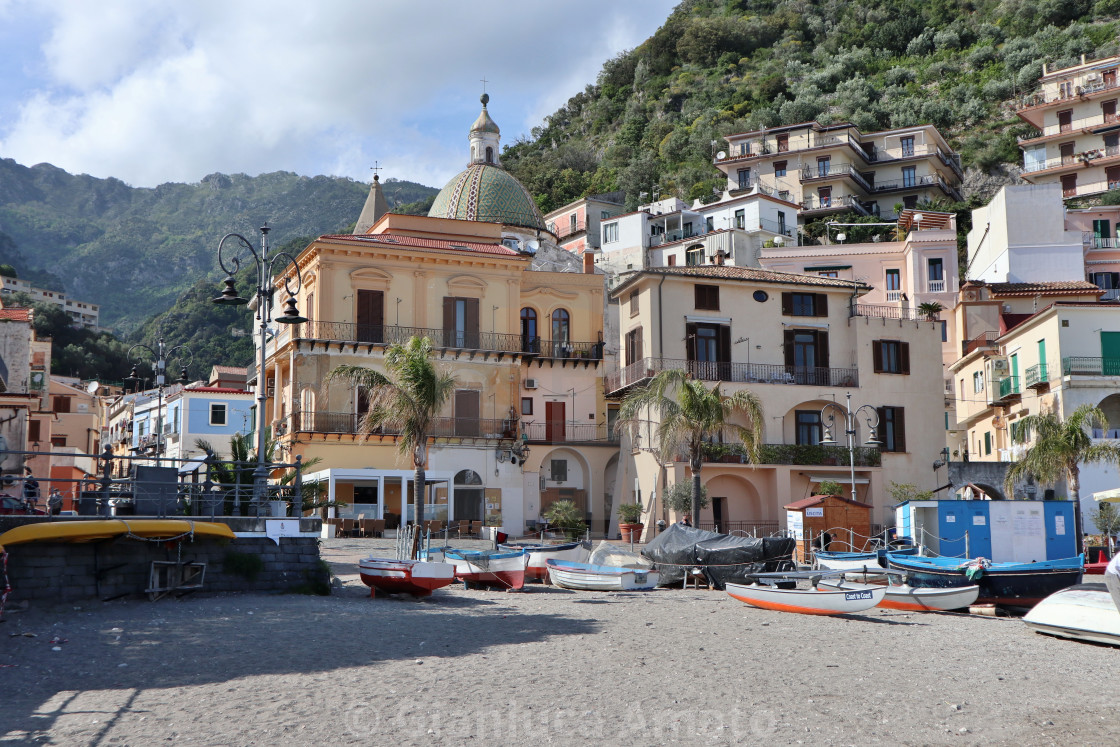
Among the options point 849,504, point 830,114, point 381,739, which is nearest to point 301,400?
point 849,504

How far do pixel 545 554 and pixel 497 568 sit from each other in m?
2.61

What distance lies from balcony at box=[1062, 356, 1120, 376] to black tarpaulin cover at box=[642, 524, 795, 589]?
60.5 ft

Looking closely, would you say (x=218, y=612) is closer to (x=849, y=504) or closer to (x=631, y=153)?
(x=849, y=504)

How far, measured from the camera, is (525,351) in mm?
44062

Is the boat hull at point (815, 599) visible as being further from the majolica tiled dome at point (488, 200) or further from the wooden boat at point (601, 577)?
the majolica tiled dome at point (488, 200)

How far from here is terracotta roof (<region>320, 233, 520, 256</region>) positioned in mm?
41406

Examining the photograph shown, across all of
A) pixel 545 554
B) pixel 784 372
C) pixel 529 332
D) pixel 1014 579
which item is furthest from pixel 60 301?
pixel 1014 579

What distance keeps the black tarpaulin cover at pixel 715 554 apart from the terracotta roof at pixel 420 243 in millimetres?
19886

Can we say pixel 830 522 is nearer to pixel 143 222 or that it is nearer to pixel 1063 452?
pixel 1063 452

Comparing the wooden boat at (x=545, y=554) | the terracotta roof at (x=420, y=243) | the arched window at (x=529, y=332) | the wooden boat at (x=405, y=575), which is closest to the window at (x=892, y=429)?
the arched window at (x=529, y=332)

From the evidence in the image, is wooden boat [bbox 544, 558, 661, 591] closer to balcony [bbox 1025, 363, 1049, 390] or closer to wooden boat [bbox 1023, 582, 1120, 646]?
wooden boat [bbox 1023, 582, 1120, 646]

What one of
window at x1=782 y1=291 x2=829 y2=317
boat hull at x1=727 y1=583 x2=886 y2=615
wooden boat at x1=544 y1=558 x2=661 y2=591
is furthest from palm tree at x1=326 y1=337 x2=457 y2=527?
window at x1=782 y1=291 x2=829 y2=317

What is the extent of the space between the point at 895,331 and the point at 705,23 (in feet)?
244

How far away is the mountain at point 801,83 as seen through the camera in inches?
3290
